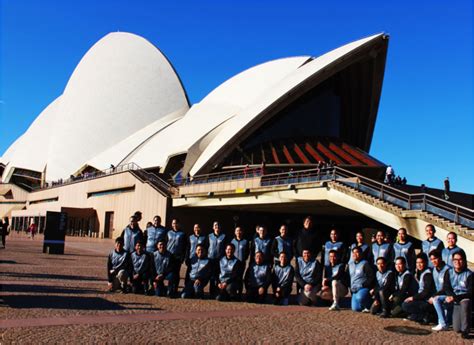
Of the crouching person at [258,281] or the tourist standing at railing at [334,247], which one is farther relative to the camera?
the tourist standing at railing at [334,247]

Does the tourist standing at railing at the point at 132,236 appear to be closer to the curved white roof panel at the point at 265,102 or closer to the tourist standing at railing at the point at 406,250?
the tourist standing at railing at the point at 406,250

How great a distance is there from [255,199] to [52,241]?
9.93 metres

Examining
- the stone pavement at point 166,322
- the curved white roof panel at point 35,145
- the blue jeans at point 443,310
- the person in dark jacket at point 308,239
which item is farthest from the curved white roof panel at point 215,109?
Answer: the blue jeans at point 443,310

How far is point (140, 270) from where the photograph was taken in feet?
27.5

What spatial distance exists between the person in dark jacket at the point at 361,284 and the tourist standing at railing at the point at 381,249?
0.48 metres

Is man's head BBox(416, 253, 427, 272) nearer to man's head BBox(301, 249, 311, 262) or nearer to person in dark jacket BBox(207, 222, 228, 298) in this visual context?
man's head BBox(301, 249, 311, 262)

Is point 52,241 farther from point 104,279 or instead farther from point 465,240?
point 465,240

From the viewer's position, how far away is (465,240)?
12219 mm

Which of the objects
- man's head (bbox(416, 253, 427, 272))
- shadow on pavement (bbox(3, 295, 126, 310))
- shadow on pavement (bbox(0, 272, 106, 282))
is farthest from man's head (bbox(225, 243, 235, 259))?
shadow on pavement (bbox(0, 272, 106, 282))

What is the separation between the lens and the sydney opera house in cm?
2058

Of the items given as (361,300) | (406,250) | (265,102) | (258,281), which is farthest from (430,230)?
(265,102)

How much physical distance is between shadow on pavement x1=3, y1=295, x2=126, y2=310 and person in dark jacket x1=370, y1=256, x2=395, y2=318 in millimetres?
3857

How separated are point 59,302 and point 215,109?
102ft

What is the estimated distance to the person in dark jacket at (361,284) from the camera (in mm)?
7398
